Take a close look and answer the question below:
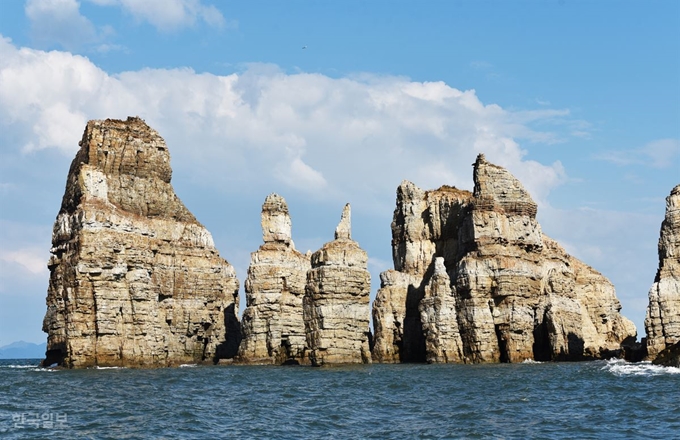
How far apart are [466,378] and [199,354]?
38271 millimetres

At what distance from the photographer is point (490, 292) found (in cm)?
7344

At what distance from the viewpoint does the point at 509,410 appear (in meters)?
34.3

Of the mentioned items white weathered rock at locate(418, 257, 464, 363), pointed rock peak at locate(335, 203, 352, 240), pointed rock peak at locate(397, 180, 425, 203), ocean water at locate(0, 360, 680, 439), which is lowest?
ocean water at locate(0, 360, 680, 439)

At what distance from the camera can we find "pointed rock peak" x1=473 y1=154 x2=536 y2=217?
77875 mm

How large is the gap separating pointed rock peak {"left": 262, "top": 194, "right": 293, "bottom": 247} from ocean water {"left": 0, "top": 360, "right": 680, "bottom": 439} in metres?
29.6

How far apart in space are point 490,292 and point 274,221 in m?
21.9

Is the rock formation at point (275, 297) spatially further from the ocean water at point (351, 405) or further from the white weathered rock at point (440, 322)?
the ocean water at point (351, 405)

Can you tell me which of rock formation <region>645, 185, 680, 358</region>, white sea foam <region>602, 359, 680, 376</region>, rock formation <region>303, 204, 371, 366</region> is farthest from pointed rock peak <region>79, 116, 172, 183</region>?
rock formation <region>645, 185, 680, 358</region>

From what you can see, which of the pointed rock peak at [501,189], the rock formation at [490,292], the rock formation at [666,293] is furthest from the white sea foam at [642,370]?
the pointed rock peak at [501,189]

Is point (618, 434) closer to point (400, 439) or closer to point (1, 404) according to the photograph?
point (400, 439)

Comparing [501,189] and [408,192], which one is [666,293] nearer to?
[501,189]

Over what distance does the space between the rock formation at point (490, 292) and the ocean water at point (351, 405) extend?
16797mm

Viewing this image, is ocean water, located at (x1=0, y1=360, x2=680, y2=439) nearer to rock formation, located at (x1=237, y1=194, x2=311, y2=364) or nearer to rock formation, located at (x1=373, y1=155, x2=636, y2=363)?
rock formation, located at (x1=373, y1=155, x2=636, y2=363)

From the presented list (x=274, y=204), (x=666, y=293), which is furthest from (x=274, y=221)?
(x=666, y=293)
